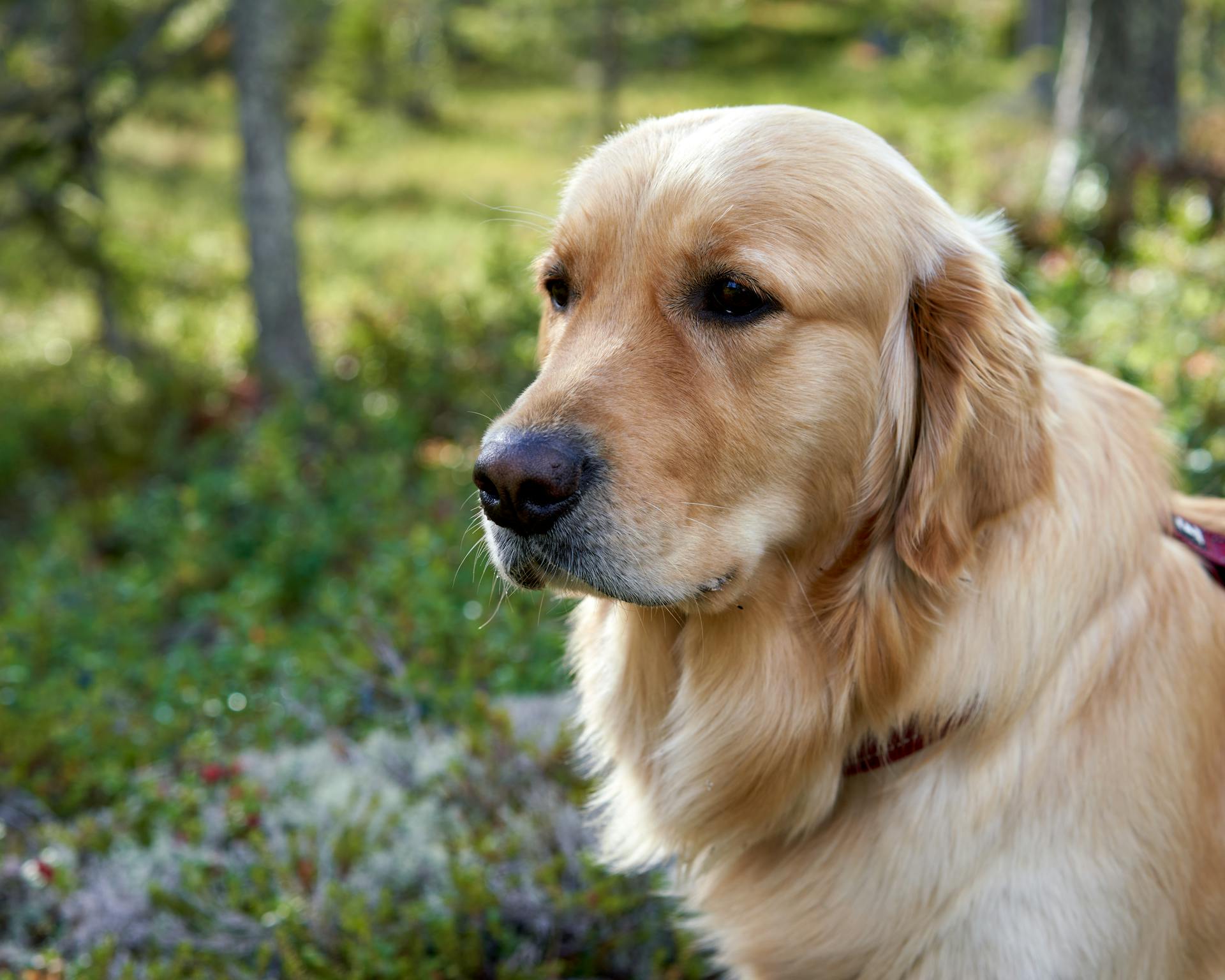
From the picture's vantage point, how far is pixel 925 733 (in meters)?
2.12

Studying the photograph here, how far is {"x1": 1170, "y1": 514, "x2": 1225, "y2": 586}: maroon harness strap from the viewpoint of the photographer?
225cm

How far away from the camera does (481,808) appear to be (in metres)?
3.35

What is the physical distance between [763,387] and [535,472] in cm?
49

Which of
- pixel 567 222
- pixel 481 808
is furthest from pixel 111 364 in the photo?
pixel 567 222

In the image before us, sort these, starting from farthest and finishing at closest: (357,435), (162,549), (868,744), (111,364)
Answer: (111,364) < (357,435) < (162,549) < (868,744)

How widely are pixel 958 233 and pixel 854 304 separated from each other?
306mm

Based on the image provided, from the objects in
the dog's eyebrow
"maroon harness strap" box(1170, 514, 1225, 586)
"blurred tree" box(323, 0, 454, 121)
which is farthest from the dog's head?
"blurred tree" box(323, 0, 454, 121)

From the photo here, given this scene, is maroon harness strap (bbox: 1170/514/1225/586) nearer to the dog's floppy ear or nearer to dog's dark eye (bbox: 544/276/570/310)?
the dog's floppy ear

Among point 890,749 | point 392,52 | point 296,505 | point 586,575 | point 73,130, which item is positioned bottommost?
point 392,52

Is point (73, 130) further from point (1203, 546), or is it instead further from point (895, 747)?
point (1203, 546)

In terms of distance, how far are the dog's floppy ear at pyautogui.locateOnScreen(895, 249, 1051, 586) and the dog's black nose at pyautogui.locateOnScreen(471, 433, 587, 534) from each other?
67 cm

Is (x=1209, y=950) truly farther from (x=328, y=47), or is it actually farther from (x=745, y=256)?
(x=328, y=47)

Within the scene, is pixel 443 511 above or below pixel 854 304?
below

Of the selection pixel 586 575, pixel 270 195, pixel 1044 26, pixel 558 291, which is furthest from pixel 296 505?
pixel 1044 26
